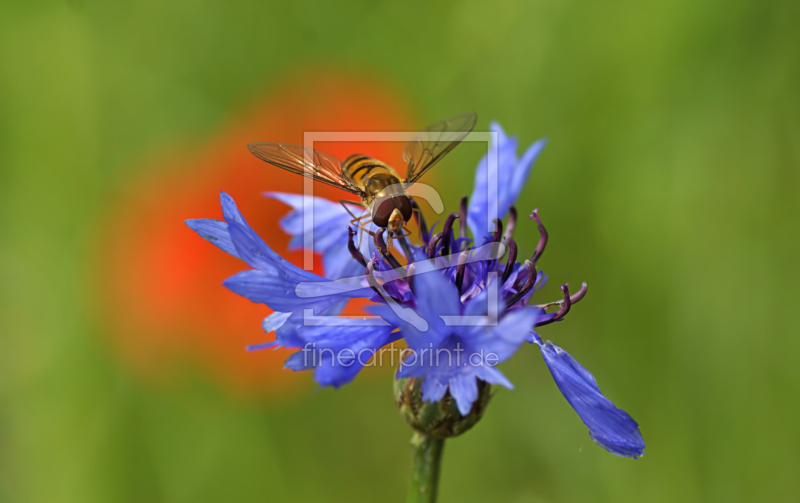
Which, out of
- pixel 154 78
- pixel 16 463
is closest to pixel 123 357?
pixel 16 463

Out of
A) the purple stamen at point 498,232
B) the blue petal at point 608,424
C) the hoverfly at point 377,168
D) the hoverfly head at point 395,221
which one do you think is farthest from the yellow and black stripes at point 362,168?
the blue petal at point 608,424

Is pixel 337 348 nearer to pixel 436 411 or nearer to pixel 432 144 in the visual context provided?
pixel 436 411

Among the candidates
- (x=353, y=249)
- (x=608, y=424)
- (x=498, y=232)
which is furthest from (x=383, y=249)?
(x=608, y=424)

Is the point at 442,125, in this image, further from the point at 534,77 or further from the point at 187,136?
the point at 187,136

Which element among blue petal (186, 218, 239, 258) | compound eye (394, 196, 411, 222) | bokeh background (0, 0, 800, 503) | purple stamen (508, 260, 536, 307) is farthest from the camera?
bokeh background (0, 0, 800, 503)

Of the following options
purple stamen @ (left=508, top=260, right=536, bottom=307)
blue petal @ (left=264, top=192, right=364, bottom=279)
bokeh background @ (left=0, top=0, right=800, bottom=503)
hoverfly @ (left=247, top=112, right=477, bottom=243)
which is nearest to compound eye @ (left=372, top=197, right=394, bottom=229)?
hoverfly @ (left=247, top=112, right=477, bottom=243)

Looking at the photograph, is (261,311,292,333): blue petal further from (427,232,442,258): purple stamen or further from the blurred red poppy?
the blurred red poppy

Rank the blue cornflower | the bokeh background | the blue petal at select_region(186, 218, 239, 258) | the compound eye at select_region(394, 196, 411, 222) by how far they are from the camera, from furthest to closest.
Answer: the bokeh background
the compound eye at select_region(394, 196, 411, 222)
the blue petal at select_region(186, 218, 239, 258)
the blue cornflower
